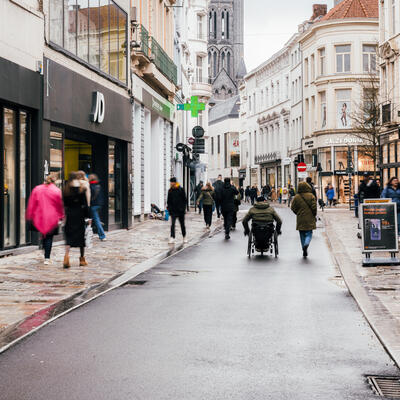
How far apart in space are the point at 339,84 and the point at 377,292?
5132 cm

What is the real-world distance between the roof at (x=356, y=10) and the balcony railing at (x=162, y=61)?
27803 millimetres

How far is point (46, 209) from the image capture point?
13648 millimetres

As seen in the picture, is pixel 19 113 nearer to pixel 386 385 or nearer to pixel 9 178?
pixel 9 178

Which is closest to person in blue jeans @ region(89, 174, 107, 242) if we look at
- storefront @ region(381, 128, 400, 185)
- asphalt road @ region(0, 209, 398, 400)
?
asphalt road @ region(0, 209, 398, 400)

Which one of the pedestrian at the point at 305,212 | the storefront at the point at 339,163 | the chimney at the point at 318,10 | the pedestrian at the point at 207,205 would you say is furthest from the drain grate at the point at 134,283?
the chimney at the point at 318,10

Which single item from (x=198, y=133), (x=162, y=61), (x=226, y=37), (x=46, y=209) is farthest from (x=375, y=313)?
(x=226, y=37)

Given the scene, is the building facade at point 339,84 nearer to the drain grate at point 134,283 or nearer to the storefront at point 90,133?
the storefront at point 90,133

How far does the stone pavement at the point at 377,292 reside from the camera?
7.49 m

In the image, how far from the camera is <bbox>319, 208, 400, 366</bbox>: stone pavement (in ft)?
24.6

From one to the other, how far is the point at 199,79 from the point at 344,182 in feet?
50.1

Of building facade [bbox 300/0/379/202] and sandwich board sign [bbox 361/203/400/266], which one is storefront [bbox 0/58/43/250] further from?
building facade [bbox 300/0/379/202]

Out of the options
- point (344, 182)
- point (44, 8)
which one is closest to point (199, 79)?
point (344, 182)

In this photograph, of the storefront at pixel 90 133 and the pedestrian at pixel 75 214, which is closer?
the pedestrian at pixel 75 214

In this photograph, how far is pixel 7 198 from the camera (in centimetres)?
1550
